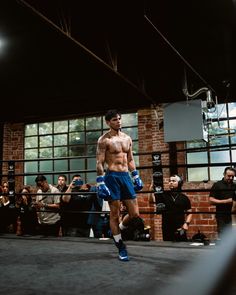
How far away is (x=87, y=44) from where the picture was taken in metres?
5.57

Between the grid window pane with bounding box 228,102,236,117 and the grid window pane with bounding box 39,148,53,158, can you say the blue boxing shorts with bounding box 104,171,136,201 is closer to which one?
the grid window pane with bounding box 228,102,236,117

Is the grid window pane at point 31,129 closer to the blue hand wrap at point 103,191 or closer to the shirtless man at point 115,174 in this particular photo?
the shirtless man at point 115,174

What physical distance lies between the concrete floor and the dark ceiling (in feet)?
9.24

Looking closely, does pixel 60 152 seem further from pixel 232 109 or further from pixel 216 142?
pixel 232 109

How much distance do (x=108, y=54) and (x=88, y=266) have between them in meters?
3.96

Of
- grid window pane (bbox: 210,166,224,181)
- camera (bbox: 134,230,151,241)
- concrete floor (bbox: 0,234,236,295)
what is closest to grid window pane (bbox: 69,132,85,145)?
grid window pane (bbox: 210,166,224,181)

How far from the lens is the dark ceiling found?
4.55 meters

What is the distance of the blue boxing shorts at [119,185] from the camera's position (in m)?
3.08

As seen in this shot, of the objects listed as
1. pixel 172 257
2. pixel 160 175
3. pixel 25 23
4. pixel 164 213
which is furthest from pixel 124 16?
pixel 172 257

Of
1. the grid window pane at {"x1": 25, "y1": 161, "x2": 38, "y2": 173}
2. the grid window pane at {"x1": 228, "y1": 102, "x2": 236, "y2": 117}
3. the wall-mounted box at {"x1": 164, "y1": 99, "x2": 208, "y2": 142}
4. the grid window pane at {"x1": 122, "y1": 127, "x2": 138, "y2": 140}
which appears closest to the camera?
the wall-mounted box at {"x1": 164, "y1": 99, "x2": 208, "y2": 142}

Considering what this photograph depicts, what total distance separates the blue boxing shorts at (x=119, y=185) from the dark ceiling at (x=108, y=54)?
231 centimetres

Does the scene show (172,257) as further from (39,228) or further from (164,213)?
(39,228)

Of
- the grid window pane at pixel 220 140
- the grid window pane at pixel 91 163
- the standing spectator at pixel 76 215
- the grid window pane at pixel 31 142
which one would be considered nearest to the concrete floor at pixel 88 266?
the standing spectator at pixel 76 215

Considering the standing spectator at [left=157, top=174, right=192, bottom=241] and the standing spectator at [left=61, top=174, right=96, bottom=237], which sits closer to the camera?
the standing spectator at [left=157, top=174, right=192, bottom=241]
